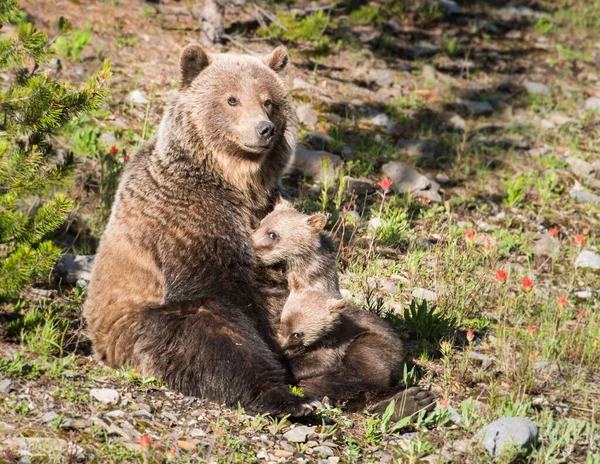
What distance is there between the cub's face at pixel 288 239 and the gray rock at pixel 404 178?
12.3 ft

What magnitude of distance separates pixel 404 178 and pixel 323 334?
176 inches

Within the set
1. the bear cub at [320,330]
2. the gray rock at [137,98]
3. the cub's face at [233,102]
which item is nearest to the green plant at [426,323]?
the bear cub at [320,330]

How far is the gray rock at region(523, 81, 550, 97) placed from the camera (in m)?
12.6

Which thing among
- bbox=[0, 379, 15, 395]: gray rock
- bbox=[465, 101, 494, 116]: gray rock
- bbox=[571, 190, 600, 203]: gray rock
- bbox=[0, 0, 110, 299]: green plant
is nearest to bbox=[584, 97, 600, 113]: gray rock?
bbox=[465, 101, 494, 116]: gray rock

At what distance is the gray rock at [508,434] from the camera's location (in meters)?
4.43

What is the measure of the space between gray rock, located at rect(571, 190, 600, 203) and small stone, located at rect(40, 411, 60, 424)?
24.5ft

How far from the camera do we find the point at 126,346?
17.1ft

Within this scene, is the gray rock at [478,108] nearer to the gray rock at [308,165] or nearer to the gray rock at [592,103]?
the gray rock at [592,103]

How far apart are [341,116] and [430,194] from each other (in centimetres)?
219

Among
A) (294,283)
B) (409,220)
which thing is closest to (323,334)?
(294,283)

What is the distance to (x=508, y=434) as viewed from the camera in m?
4.49

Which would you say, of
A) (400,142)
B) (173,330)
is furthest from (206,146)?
(400,142)

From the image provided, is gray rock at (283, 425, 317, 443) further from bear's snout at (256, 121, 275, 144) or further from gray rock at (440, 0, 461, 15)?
gray rock at (440, 0, 461, 15)

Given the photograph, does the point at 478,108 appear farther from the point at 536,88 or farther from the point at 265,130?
the point at 265,130
